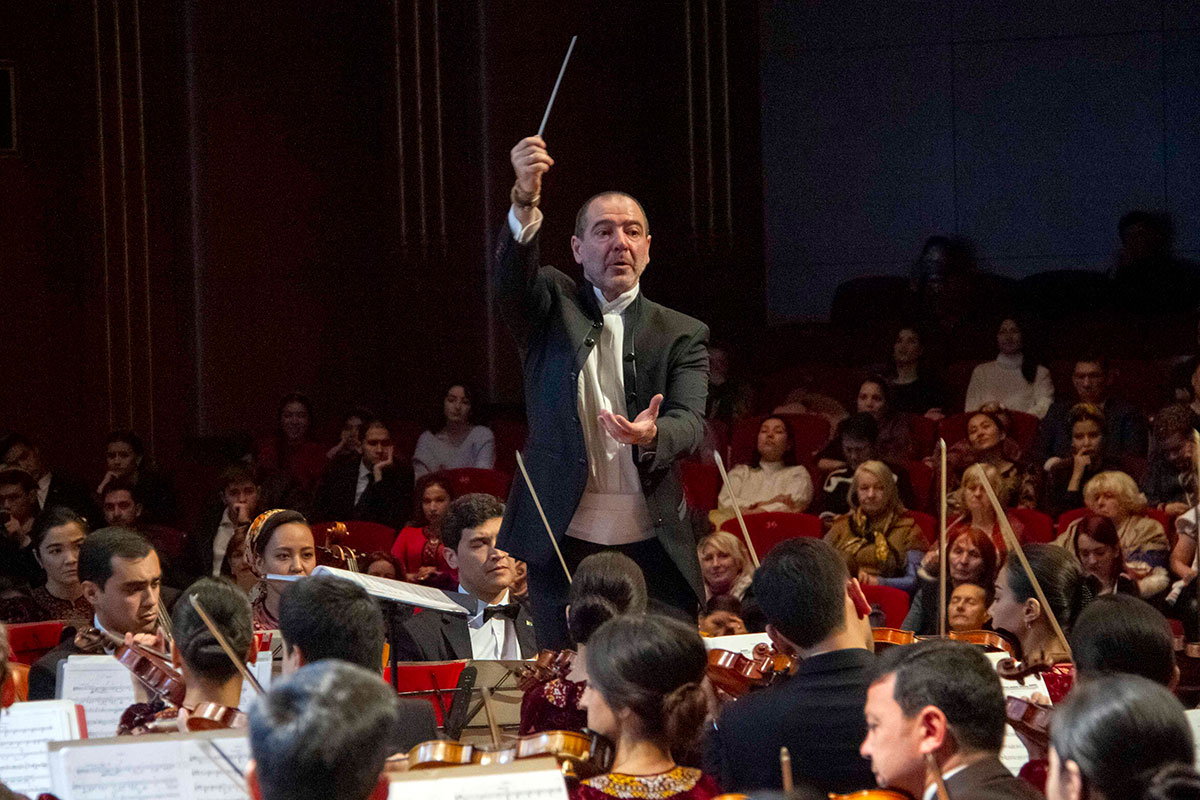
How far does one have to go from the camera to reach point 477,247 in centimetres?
775

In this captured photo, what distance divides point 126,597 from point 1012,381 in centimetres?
440

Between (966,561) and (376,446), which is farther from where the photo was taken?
(376,446)

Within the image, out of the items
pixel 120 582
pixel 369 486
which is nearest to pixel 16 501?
pixel 369 486

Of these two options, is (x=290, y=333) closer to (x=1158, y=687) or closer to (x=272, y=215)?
(x=272, y=215)

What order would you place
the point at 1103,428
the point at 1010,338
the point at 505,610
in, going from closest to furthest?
1. the point at 505,610
2. the point at 1103,428
3. the point at 1010,338

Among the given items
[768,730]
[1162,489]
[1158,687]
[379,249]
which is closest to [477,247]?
[379,249]

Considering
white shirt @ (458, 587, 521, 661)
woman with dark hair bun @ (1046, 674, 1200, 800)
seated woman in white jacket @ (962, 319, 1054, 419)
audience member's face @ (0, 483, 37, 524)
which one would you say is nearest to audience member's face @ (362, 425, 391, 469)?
audience member's face @ (0, 483, 37, 524)

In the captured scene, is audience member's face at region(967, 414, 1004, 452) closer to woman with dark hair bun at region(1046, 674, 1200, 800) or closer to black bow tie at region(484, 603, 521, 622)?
black bow tie at region(484, 603, 521, 622)

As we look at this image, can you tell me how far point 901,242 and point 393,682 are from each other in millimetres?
6036

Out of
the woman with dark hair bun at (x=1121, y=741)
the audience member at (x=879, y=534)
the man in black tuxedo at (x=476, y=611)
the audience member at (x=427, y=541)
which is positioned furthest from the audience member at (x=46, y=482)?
the woman with dark hair bun at (x=1121, y=741)

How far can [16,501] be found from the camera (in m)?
5.47

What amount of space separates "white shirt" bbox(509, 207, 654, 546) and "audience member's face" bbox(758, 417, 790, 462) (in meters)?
2.99

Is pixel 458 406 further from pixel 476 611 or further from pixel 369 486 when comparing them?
pixel 476 611

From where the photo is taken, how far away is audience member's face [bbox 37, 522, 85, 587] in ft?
13.5
